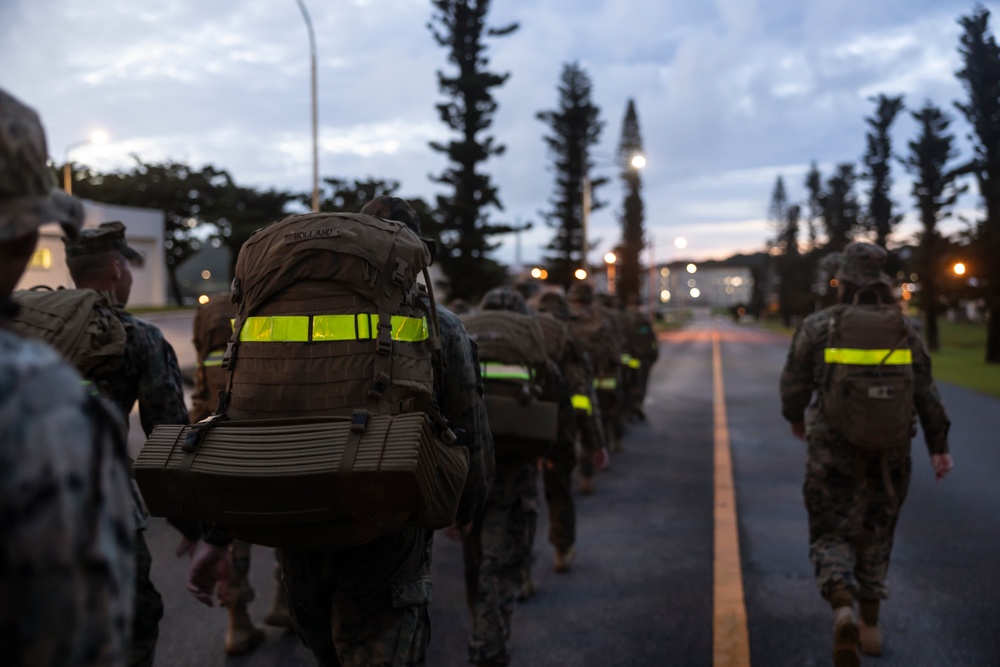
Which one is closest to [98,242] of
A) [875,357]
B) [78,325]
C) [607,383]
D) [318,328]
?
[78,325]

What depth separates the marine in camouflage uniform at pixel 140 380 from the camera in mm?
3357

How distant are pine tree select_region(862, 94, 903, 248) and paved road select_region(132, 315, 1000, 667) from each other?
46.9 meters

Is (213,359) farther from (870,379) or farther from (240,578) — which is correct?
(870,379)

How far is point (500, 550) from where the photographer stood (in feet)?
15.9

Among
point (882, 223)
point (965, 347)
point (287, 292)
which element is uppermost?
point (882, 223)

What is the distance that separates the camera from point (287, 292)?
2.63 meters

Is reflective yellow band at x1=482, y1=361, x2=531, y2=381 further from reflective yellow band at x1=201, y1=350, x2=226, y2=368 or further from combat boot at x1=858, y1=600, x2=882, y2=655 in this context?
combat boot at x1=858, y1=600, x2=882, y2=655

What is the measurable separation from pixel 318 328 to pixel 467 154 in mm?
35677

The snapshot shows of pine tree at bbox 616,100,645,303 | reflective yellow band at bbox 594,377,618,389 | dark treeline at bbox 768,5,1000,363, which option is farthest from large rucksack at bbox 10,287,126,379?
pine tree at bbox 616,100,645,303

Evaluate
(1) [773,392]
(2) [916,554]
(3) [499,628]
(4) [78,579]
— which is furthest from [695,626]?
(1) [773,392]

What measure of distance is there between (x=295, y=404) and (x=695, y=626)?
3.39m

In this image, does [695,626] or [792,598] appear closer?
[695,626]

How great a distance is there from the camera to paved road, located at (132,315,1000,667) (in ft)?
15.8

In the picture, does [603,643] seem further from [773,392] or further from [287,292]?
[773,392]
